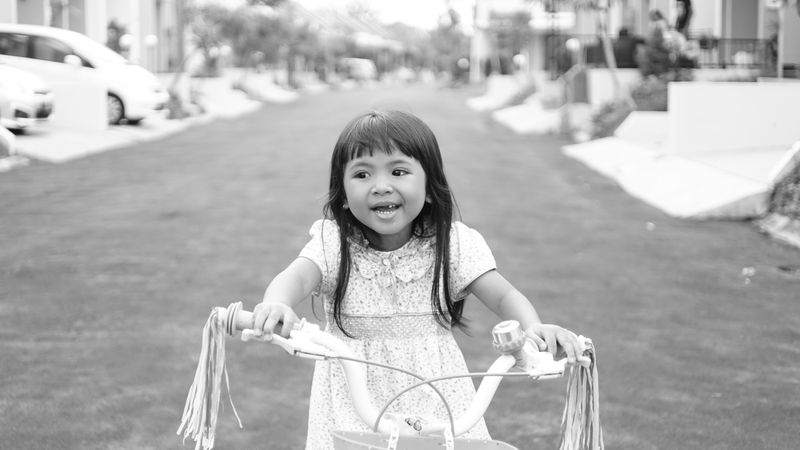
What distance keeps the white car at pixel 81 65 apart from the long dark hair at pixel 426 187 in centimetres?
1774

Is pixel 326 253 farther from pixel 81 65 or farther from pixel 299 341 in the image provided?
pixel 81 65

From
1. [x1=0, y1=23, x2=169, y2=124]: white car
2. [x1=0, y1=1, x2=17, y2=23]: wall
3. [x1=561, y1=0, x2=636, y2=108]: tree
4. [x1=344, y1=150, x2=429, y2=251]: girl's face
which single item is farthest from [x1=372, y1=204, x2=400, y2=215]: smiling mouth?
[x1=0, y1=1, x2=17, y2=23]: wall

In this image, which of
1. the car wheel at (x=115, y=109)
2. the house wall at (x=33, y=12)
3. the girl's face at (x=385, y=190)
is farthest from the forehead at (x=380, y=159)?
the house wall at (x=33, y=12)

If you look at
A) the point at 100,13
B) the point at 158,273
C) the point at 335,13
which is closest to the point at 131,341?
the point at 158,273

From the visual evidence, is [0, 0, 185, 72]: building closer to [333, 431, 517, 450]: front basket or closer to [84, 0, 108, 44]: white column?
[84, 0, 108, 44]: white column

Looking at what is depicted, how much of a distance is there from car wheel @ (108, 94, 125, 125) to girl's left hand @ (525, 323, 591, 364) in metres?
20.0

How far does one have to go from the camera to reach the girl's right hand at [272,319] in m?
2.22

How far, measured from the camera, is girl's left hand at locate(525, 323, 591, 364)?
2.22 meters

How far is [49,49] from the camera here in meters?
20.1

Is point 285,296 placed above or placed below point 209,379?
above

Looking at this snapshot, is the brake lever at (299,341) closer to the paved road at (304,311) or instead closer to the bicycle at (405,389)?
the bicycle at (405,389)

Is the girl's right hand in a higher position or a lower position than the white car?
lower

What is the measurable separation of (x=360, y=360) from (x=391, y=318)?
0.62 m

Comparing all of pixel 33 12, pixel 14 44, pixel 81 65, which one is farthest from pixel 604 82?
pixel 33 12
